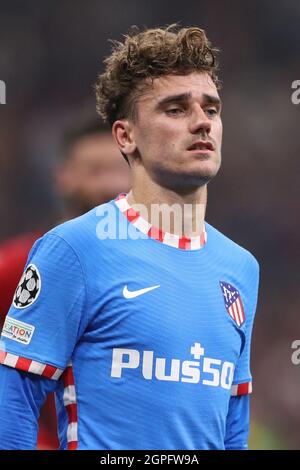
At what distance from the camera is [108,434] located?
2.60 m

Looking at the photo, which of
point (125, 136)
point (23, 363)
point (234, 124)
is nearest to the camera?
point (23, 363)

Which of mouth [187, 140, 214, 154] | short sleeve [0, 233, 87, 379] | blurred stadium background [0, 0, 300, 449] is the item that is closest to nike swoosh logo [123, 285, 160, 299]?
short sleeve [0, 233, 87, 379]

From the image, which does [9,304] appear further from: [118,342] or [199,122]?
[199,122]

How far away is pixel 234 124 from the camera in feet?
20.7

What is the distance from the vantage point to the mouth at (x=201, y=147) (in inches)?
108

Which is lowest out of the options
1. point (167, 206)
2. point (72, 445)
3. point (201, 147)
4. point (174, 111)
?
point (72, 445)

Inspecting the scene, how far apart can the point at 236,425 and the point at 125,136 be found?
3.35 feet

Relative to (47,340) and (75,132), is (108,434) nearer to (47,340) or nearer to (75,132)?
(47,340)

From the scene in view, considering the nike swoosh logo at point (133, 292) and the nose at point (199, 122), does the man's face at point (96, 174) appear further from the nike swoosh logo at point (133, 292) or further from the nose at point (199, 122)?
the nike swoosh logo at point (133, 292)

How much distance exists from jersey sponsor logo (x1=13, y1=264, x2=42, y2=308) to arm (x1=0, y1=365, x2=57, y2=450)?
0.20m

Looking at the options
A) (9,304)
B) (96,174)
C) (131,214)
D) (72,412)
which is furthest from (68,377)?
(96,174)

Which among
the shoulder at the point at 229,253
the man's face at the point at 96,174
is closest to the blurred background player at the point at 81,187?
the man's face at the point at 96,174
